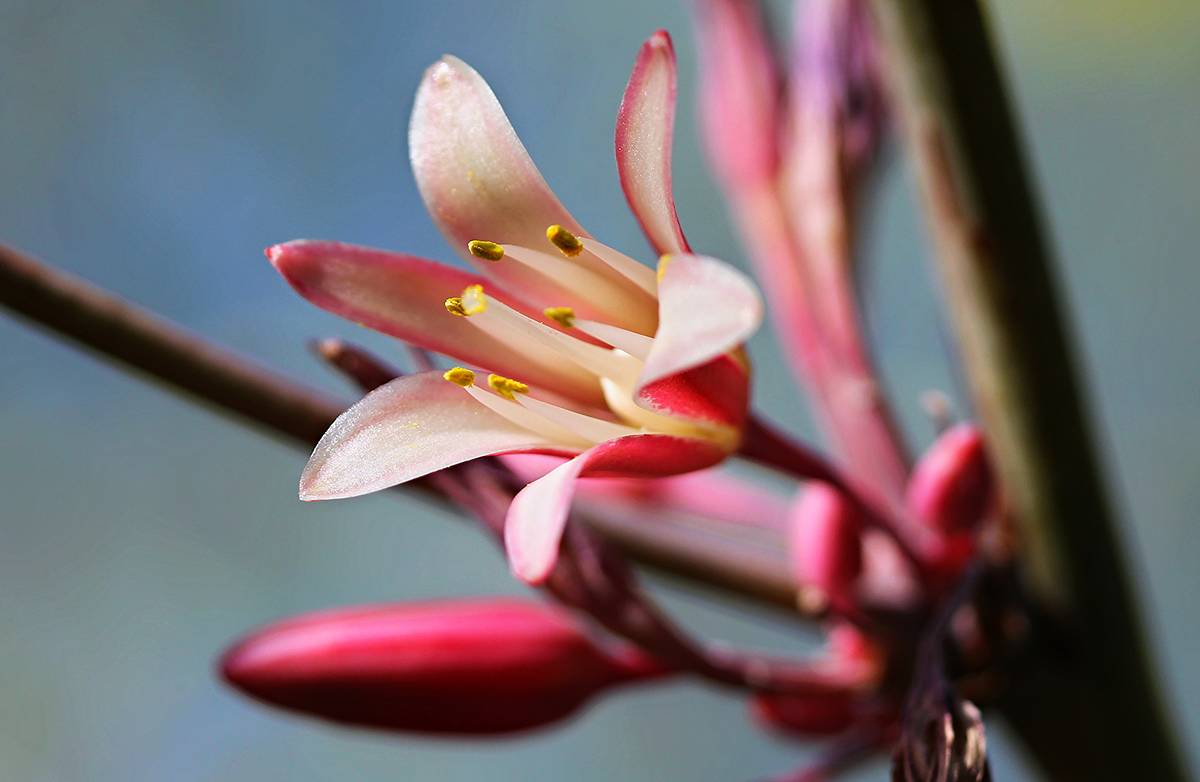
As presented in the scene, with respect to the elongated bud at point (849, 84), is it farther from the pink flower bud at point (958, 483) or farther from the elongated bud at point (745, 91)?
the pink flower bud at point (958, 483)

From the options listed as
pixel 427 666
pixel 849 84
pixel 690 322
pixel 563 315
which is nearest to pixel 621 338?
pixel 563 315

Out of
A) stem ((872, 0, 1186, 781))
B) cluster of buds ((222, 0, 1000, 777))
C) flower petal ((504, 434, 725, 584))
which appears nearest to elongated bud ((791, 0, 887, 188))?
cluster of buds ((222, 0, 1000, 777))

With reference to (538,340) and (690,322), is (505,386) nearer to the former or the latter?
(538,340)

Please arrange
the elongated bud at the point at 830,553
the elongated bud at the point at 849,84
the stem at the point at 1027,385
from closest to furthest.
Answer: the stem at the point at 1027,385 → the elongated bud at the point at 830,553 → the elongated bud at the point at 849,84

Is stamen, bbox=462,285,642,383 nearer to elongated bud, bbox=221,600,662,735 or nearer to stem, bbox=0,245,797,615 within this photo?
stem, bbox=0,245,797,615

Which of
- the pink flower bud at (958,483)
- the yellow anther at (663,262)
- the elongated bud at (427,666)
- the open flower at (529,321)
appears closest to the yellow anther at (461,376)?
the open flower at (529,321)

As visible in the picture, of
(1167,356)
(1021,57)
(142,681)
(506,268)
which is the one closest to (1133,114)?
(1167,356)
